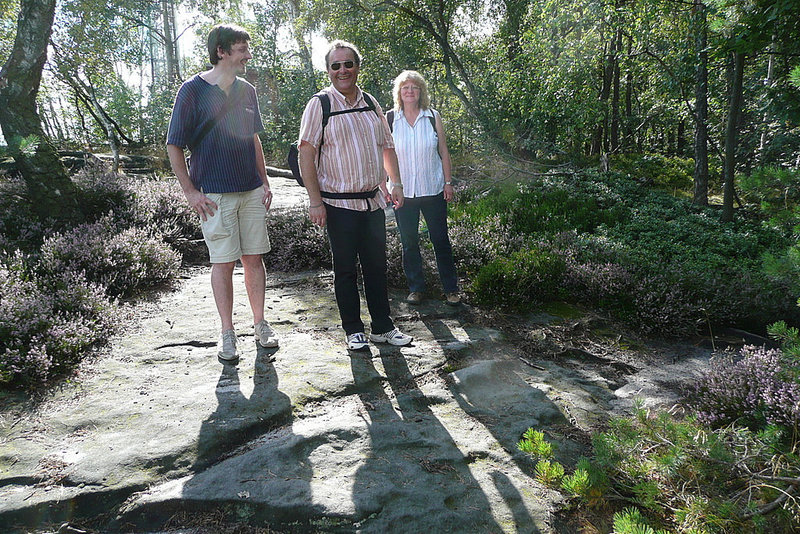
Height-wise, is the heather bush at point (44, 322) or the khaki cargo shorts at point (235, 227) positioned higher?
the khaki cargo shorts at point (235, 227)

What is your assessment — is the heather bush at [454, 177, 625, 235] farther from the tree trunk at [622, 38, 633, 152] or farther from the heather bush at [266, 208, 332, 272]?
the tree trunk at [622, 38, 633, 152]

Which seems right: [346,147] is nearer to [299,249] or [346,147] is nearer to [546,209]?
[299,249]

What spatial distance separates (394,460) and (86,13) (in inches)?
513

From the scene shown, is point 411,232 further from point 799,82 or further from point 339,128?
point 799,82

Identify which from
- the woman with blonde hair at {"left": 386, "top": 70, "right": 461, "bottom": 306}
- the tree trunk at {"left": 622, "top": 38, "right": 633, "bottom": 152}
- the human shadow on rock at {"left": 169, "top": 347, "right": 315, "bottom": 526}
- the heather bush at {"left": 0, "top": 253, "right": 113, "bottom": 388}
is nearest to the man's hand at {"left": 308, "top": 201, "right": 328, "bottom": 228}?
the human shadow on rock at {"left": 169, "top": 347, "right": 315, "bottom": 526}

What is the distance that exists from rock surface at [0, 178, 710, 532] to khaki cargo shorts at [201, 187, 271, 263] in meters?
0.87

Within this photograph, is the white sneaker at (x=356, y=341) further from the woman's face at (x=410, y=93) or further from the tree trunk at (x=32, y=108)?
the tree trunk at (x=32, y=108)

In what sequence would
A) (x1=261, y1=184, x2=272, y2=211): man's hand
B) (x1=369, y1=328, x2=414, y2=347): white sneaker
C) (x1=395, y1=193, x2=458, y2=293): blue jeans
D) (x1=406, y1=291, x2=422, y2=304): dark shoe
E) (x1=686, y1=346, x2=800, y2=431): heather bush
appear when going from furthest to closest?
(x1=406, y1=291, x2=422, y2=304): dark shoe, (x1=395, y1=193, x2=458, y2=293): blue jeans, (x1=369, y1=328, x2=414, y2=347): white sneaker, (x1=261, y1=184, x2=272, y2=211): man's hand, (x1=686, y1=346, x2=800, y2=431): heather bush

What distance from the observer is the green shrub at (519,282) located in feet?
17.5

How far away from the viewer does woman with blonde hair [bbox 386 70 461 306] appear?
196 inches

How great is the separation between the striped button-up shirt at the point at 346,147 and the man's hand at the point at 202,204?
83 cm

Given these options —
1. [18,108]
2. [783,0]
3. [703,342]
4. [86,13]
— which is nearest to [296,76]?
[86,13]

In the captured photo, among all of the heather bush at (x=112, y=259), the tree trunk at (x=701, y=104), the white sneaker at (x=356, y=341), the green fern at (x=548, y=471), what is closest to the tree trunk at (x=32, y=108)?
the heather bush at (x=112, y=259)

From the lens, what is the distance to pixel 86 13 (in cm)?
1119
